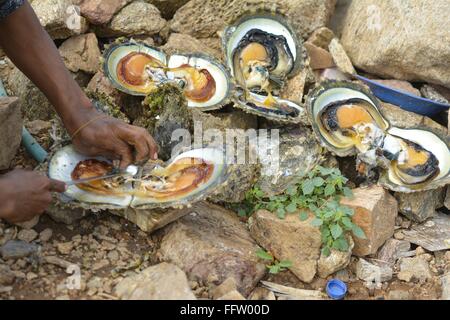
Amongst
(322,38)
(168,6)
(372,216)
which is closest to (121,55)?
(168,6)

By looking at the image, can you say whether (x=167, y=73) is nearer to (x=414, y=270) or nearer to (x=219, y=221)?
(x=219, y=221)

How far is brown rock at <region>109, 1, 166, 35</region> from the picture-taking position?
3.59 metres

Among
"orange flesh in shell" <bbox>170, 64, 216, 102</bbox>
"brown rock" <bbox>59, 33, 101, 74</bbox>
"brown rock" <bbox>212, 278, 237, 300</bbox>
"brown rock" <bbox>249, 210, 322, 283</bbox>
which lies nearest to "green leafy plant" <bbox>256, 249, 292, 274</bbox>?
"brown rock" <bbox>249, 210, 322, 283</bbox>

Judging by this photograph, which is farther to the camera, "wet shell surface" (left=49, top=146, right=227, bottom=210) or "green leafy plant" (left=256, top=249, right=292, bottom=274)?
"green leafy plant" (left=256, top=249, right=292, bottom=274)

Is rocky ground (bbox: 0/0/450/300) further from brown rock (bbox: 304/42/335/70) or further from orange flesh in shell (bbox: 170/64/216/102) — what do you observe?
orange flesh in shell (bbox: 170/64/216/102)

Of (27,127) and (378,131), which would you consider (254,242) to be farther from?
(27,127)

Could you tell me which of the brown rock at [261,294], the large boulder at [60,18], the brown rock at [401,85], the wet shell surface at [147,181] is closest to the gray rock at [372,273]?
the brown rock at [261,294]

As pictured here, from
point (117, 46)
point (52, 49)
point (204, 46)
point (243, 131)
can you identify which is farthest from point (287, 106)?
point (52, 49)

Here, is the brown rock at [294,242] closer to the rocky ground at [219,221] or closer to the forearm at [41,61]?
the rocky ground at [219,221]

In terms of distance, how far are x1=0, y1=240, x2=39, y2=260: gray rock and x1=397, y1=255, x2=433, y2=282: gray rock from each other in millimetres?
1630

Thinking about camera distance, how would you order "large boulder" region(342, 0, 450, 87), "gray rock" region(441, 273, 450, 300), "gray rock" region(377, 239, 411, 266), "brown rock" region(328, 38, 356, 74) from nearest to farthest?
1. "gray rock" region(441, 273, 450, 300)
2. "gray rock" region(377, 239, 411, 266)
3. "large boulder" region(342, 0, 450, 87)
4. "brown rock" region(328, 38, 356, 74)

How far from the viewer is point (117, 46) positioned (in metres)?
3.30

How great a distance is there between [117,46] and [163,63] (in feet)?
0.93

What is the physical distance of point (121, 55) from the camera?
332cm
